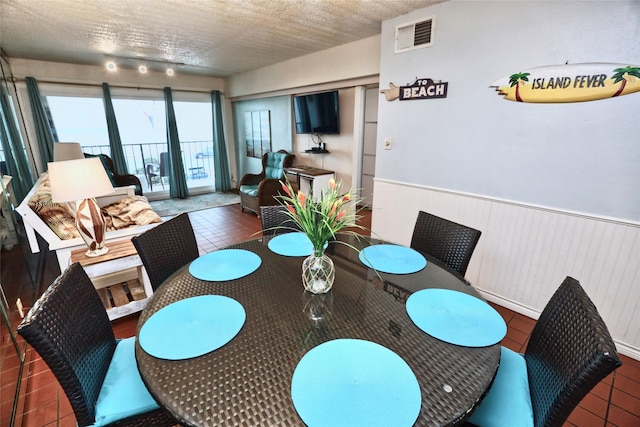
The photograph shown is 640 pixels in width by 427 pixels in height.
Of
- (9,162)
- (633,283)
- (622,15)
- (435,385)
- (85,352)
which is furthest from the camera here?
(9,162)

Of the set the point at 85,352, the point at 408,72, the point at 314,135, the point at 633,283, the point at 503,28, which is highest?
the point at 503,28

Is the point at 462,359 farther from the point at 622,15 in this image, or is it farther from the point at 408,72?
the point at 408,72

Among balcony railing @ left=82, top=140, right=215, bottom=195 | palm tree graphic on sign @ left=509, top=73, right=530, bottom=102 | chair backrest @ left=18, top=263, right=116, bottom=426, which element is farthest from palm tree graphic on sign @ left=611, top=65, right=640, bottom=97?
balcony railing @ left=82, top=140, right=215, bottom=195

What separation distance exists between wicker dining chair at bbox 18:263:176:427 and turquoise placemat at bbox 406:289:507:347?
978 mm

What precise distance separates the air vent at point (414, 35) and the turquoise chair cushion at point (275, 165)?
2.74 m

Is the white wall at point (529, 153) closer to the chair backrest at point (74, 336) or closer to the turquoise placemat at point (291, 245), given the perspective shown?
the turquoise placemat at point (291, 245)

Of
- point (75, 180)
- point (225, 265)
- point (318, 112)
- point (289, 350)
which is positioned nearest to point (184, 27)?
point (75, 180)

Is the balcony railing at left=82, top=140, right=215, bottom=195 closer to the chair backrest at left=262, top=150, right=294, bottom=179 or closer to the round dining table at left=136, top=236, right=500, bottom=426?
the chair backrest at left=262, top=150, right=294, bottom=179

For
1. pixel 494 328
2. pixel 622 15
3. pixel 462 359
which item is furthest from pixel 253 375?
pixel 622 15

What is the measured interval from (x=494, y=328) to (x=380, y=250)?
2.38 feet

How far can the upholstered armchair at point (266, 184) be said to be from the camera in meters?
4.52

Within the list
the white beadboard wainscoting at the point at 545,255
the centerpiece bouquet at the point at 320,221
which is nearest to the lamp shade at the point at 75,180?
the centerpiece bouquet at the point at 320,221

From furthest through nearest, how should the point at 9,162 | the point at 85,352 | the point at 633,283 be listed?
the point at 9,162, the point at 633,283, the point at 85,352

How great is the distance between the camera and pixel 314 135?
5027 mm
